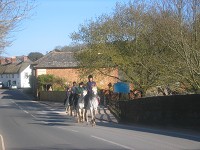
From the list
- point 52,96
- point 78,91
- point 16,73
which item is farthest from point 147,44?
point 16,73

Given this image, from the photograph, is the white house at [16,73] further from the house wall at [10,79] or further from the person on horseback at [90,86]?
the person on horseback at [90,86]

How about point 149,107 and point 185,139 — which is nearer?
point 185,139

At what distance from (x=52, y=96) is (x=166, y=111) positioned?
42.5m

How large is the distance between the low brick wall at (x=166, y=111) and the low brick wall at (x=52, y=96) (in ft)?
103

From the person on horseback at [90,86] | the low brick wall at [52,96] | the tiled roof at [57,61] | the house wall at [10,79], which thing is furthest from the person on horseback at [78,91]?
the house wall at [10,79]

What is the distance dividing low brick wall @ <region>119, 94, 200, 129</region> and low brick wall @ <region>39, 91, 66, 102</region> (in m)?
31.4

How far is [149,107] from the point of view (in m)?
22.5

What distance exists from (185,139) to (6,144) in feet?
18.5

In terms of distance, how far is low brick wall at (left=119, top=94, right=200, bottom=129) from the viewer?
18.5 m

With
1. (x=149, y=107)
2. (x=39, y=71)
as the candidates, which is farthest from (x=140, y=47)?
(x=39, y=71)

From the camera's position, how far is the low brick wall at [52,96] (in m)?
57.3

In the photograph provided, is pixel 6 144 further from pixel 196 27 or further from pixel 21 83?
pixel 21 83

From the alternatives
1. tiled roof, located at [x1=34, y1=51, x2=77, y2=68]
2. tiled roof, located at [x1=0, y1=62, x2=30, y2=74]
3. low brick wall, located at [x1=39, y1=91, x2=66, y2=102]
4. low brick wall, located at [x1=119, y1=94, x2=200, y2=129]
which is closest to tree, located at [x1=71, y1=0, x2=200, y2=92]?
low brick wall, located at [x1=119, y1=94, x2=200, y2=129]

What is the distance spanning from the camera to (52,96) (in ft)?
204
